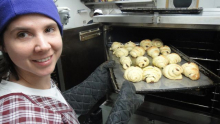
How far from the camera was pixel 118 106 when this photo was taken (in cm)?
96

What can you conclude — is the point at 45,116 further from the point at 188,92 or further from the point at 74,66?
the point at 188,92

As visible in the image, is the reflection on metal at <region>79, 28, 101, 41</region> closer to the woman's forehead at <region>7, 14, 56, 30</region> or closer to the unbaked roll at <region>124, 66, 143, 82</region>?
the unbaked roll at <region>124, 66, 143, 82</region>

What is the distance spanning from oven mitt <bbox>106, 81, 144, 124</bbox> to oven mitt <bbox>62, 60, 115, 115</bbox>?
11.1 inches

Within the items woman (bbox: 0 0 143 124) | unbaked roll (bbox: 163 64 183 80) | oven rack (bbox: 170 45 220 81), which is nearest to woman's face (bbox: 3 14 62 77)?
woman (bbox: 0 0 143 124)

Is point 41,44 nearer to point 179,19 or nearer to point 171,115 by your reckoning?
point 179,19

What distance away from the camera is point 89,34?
1.39m

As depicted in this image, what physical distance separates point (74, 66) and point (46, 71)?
0.74 meters

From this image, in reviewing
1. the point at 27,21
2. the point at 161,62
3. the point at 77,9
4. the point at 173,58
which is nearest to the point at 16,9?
the point at 27,21

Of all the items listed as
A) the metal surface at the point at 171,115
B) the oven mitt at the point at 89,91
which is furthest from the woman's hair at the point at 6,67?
the metal surface at the point at 171,115

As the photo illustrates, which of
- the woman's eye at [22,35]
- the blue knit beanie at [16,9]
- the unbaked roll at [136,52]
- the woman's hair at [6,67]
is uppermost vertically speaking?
the blue knit beanie at [16,9]

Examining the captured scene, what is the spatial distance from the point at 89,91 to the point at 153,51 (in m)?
0.73

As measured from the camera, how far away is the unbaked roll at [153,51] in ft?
4.85

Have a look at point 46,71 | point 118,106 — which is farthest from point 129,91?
point 46,71

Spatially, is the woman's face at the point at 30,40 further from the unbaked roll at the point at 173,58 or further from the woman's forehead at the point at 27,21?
the unbaked roll at the point at 173,58
